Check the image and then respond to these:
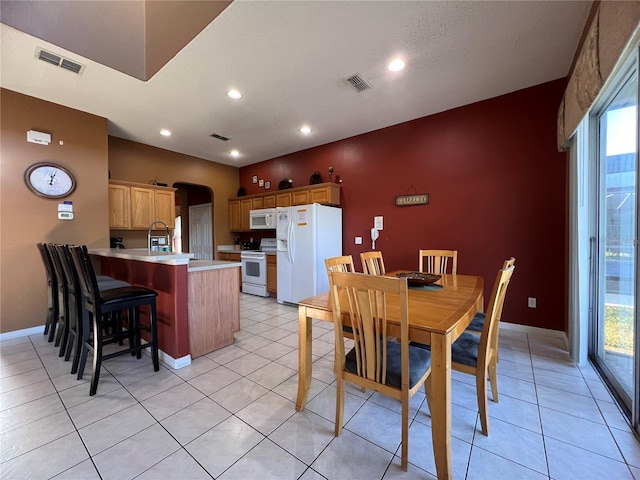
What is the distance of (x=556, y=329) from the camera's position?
2898mm

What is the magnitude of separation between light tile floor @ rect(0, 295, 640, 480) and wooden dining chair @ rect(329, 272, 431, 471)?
0.82ft

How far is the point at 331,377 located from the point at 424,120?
11.6 ft

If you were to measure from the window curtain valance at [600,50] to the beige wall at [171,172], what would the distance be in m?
5.79

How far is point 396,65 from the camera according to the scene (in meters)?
2.57

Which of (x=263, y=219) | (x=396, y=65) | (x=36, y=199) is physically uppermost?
(x=396, y=65)

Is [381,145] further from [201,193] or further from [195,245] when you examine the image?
[195,245]

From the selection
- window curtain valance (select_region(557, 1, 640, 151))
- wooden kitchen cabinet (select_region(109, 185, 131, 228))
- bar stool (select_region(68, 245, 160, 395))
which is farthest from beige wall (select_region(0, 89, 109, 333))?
window curtain valance (select_region(557, 1, 640, 151))

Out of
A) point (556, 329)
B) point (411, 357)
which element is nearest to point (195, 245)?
point (411, 357)

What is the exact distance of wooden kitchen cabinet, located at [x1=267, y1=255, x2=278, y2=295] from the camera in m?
4.84

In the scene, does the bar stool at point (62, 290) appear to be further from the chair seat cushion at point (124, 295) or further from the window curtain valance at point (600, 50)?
the window curtain valance at point (600, 50)

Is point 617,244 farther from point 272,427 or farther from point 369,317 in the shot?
point 272,427

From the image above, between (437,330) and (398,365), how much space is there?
0.38 meters

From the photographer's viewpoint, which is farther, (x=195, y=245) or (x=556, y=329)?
(x=195, y=245)

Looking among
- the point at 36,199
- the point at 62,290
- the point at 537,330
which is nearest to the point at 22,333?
the point at 62,290
